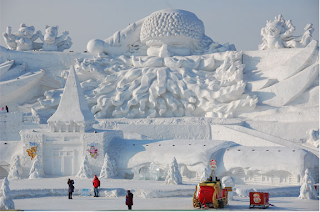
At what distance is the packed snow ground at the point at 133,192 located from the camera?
19.8 meters

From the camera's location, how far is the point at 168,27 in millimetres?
34562

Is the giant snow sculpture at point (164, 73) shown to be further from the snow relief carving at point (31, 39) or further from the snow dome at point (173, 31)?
the snow relief carving at point (31, 39)

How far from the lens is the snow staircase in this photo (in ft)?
91.5

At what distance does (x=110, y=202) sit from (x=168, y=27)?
50.6 feet

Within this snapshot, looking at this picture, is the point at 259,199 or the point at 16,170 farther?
the point at 16,170

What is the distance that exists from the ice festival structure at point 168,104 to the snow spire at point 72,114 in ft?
0.14

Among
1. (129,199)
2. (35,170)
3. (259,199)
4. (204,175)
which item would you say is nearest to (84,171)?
(35,170)

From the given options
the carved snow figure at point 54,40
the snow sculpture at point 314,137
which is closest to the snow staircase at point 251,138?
the snow sculpture at point 314,137

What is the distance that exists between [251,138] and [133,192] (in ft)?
26.1

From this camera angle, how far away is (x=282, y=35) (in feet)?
111

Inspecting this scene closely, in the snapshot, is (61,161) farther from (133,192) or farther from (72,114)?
(133,192)

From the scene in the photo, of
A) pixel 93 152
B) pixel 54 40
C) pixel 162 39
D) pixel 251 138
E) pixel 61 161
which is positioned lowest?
pixel 61 161

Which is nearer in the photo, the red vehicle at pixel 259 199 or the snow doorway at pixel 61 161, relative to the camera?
the red vehicle at pixel 259 199

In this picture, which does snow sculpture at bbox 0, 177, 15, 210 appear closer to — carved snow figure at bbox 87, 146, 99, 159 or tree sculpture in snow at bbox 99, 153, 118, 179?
tree sculpture in snow at bbox 99, 153, 118, 179
